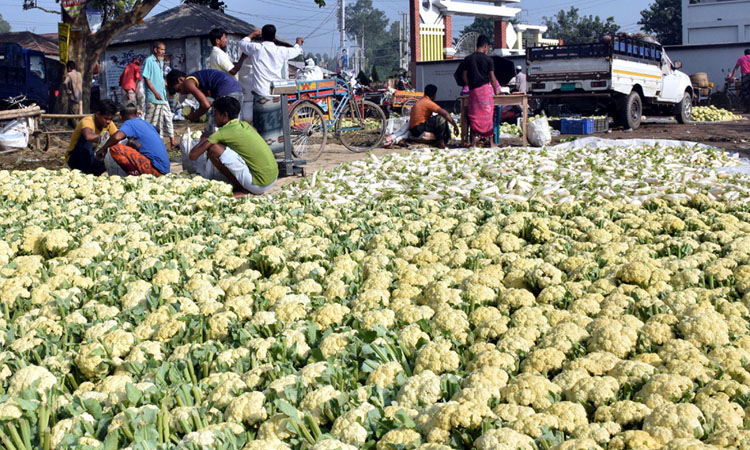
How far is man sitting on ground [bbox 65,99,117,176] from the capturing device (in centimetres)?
832

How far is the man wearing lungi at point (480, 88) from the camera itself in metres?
10.9

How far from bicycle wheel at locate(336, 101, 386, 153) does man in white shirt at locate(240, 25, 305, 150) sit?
6.10ft

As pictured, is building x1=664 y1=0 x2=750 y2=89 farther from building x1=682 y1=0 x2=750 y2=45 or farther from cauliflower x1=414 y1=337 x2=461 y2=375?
cauliflower x1=414 y1=337 x2=461 y2=375

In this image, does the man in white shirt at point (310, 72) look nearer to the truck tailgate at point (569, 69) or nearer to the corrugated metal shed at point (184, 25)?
the truck tailgate at point (569, 69)

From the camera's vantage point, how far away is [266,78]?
962cm

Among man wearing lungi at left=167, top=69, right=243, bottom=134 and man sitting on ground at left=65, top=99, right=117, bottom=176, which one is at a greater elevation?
man wearing lungi at left=167, top=69, right=243, bottom=134

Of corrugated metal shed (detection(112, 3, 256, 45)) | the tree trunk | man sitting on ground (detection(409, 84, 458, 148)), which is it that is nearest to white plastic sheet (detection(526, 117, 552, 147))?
man sitting on ground (detection(409, 84, 458, 148))

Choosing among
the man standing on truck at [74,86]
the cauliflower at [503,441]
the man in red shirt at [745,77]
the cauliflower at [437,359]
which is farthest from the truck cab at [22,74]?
the cauliflower at [503,441]

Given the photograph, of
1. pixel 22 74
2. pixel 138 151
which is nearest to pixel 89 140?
pixel 138 151

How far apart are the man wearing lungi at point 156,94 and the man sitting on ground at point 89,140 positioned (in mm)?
2953

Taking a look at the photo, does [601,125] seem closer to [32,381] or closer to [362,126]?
[362,126]

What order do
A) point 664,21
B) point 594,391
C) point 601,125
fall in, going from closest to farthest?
1. point 594,391
2. point 601,125
3. point 664,21

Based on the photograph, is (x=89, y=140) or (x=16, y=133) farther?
(x=16, y=133)

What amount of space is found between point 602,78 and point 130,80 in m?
8.91
